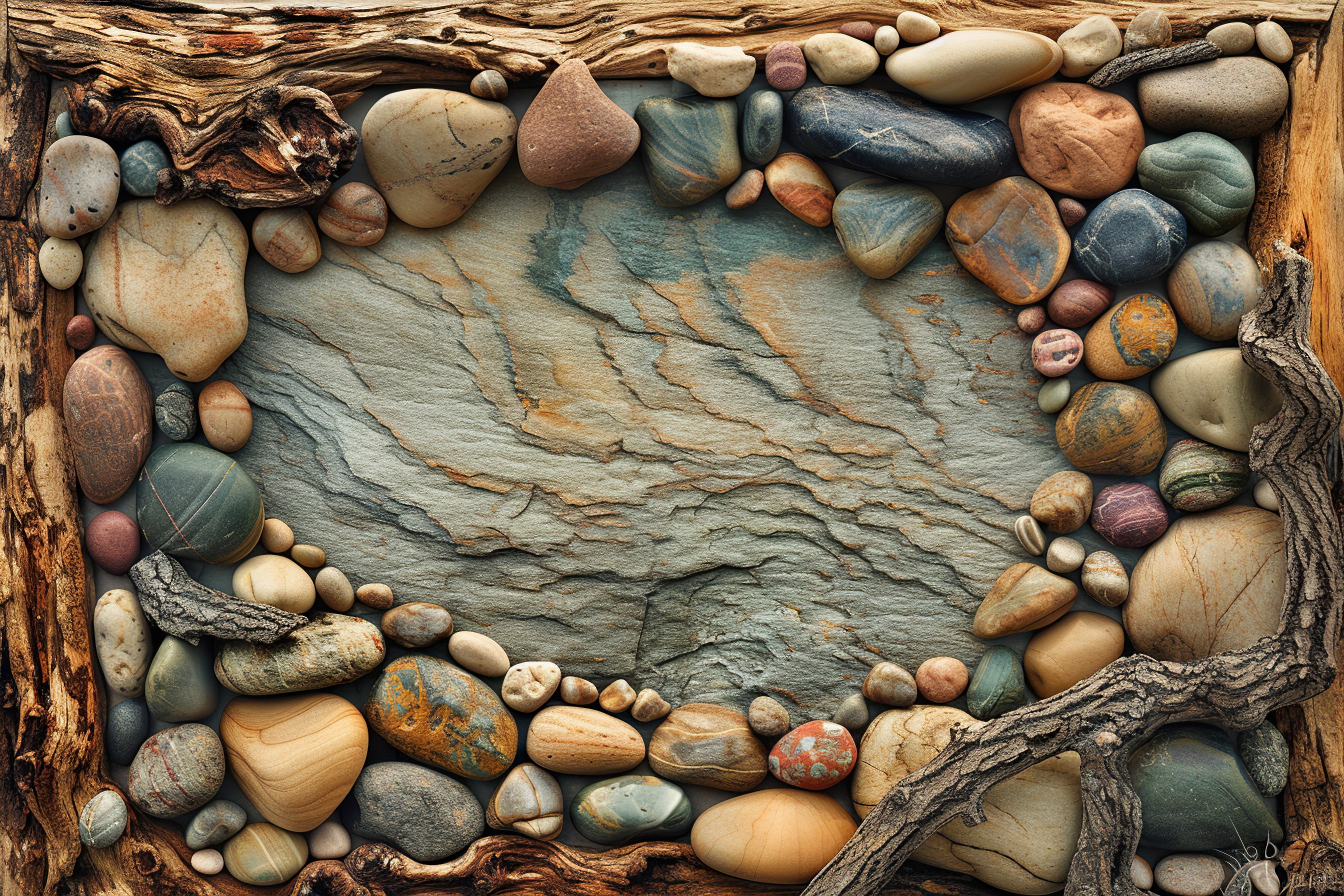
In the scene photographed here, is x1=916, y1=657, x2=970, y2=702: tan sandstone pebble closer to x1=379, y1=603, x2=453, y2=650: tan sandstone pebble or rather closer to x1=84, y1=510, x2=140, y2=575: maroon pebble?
x1=379, y1=603, x2=453, y2=650: tan sandstone pebble

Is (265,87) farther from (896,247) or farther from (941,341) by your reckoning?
(941,341)

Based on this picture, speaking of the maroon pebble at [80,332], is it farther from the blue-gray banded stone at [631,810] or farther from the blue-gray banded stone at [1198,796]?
the blue-gray banded stone at [1198,796]

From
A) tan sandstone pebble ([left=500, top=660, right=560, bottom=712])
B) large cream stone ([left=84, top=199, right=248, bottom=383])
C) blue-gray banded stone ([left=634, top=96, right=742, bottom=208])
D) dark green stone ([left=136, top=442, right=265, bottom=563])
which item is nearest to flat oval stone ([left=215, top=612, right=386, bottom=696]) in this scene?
dark green stone ([left=136, top=442, right=265, bottom=563])

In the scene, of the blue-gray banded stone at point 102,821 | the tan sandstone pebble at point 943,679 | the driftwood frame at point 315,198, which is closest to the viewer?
the driftwood frame at point 315,198

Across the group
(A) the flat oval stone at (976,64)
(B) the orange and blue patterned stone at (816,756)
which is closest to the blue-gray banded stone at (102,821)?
(B) the orange and blue patterned stone at (816,756)

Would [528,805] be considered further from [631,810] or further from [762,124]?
[762,124]

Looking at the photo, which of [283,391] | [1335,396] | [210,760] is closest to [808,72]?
[1335,396]

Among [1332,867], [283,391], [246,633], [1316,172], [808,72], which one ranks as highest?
[808,72]
